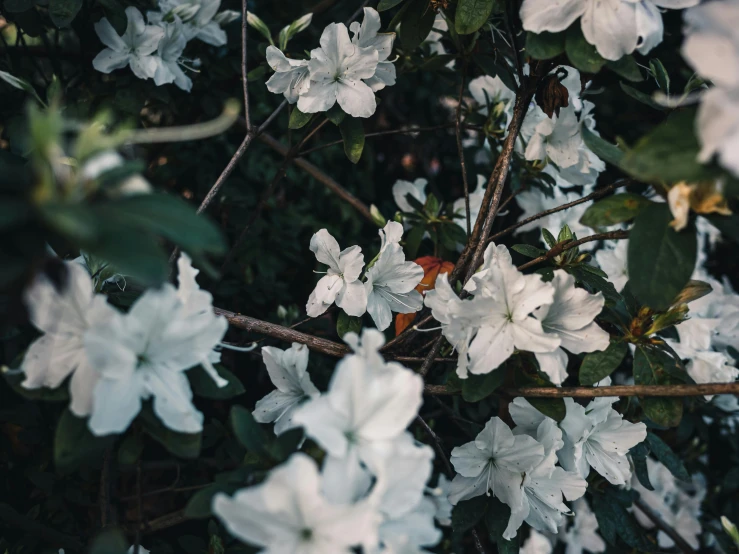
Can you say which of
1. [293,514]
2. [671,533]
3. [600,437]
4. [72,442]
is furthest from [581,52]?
[671,533]

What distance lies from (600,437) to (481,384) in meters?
0.35

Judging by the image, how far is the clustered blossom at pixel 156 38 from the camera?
5.05 ft

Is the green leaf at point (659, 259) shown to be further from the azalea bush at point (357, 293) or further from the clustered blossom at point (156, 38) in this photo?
the clustered blossom at point (156, 38)

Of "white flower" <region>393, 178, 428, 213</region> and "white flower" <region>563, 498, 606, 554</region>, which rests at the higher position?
"white flower" <region>393, 178, 428, 213</region>

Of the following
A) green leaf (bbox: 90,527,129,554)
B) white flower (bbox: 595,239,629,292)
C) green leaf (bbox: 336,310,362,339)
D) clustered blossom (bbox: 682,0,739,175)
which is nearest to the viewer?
clustered blossom (bbox: 682,0,739,175)

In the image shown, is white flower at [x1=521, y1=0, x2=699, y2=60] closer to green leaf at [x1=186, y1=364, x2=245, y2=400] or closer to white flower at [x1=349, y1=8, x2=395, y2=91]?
white flower at [x1=349, y1=8, x2=395, y2=91]

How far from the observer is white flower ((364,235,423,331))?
4.40 ft

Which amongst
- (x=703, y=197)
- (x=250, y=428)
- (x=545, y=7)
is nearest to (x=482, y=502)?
(x=250, y=428)

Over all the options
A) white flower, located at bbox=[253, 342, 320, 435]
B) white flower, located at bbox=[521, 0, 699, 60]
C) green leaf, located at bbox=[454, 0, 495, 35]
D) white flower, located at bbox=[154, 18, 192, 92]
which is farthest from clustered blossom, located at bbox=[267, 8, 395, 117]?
white flower, located at bbox=[253, 342, 320, 435]

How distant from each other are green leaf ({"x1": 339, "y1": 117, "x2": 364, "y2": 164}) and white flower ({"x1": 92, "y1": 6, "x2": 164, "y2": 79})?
477 millimetres

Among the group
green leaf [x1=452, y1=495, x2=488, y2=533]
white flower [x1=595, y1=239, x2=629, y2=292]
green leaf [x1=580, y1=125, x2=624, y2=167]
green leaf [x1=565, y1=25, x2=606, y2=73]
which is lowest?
green leaf [x1=452, y1=495, x2=488, y2=533]

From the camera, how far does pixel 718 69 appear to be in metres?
0.67

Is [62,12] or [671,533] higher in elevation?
[62,12]

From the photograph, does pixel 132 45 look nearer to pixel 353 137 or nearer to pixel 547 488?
pixel 353 137
